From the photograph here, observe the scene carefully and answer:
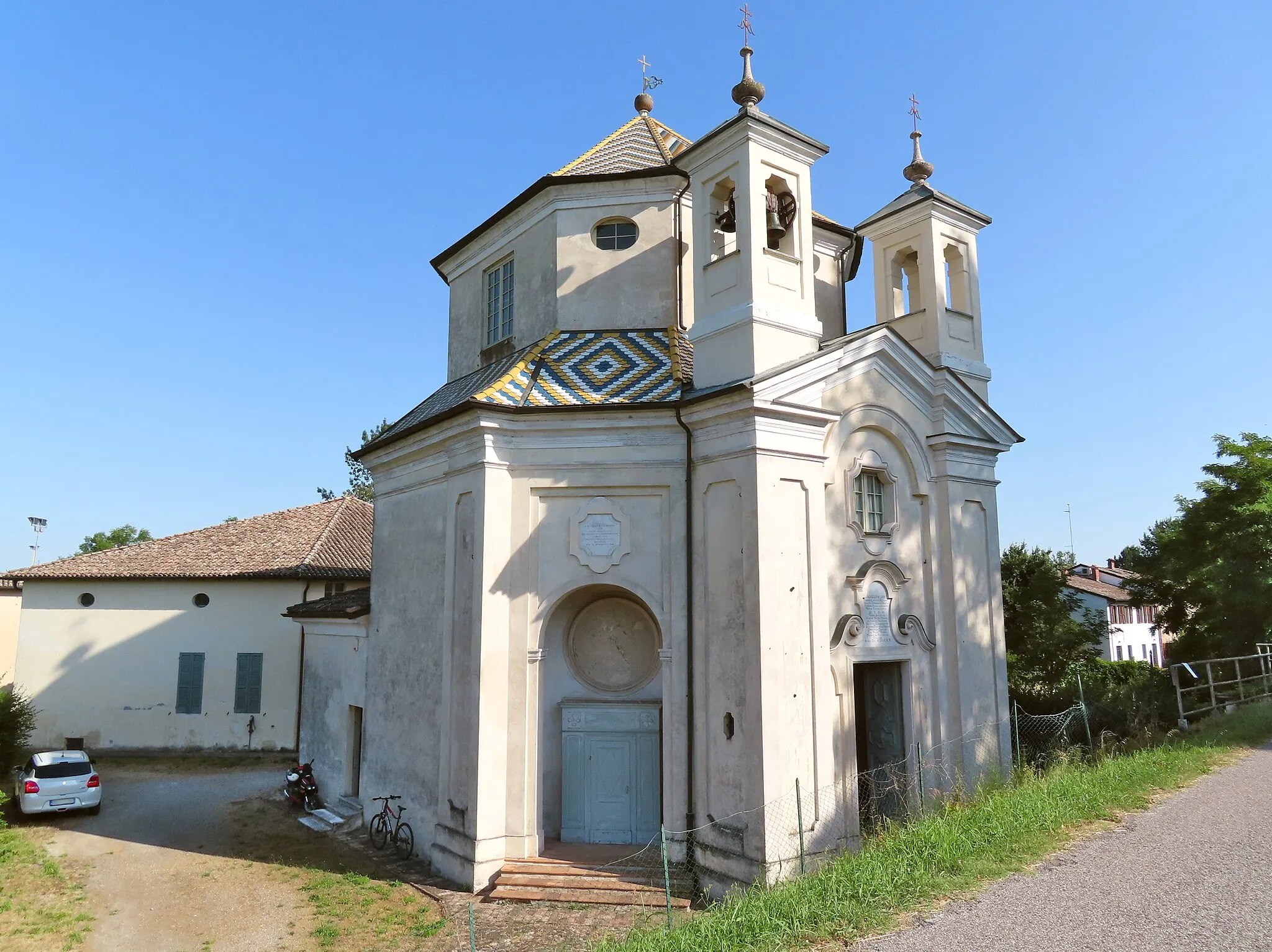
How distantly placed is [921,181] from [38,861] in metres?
18.0

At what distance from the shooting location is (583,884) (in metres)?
9.76

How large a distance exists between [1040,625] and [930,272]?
44.7 ft

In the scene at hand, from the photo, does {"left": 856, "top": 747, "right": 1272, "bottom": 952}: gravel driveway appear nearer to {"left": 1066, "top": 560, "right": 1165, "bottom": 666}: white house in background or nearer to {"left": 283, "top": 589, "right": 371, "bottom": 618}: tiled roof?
{"left": 283, "top": 589, "right": 371, "bottom": 618}: tiled roof

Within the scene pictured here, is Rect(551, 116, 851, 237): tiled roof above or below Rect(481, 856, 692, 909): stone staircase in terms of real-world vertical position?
above

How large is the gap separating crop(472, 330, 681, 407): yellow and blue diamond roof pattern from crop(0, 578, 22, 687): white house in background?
27.0 metres

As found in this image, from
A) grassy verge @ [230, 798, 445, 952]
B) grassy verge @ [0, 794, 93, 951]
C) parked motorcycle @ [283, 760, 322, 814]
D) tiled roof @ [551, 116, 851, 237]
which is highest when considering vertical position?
tiled roof @ [551, 116, 851, 237]

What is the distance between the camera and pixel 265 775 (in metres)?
19.6

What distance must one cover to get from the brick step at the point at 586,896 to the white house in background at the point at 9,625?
91.6 ft

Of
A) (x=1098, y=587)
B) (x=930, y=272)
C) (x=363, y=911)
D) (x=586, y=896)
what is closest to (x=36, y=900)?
(x=363, y=911)

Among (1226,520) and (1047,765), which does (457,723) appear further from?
(1226,520)

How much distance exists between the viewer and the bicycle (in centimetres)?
1217

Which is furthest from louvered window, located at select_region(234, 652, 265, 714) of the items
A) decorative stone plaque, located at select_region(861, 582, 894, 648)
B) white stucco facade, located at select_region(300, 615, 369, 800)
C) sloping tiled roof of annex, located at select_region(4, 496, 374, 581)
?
decorative stone plaque, located at select_region(861, 582, 894, 648)

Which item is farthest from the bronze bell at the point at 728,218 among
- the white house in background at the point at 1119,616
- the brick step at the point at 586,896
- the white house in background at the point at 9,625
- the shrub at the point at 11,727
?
the white house in background at the point at 1119,616

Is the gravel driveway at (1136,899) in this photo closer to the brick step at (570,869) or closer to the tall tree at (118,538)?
the brick step at (570,869)
